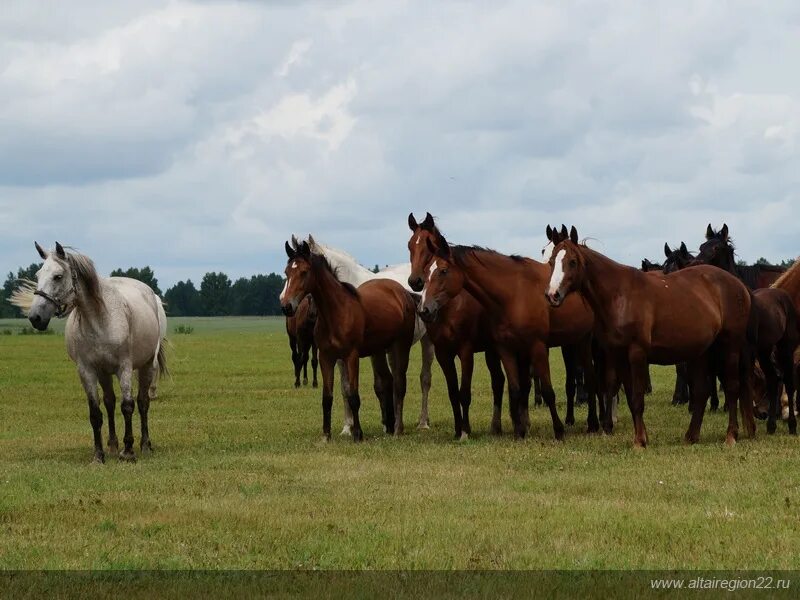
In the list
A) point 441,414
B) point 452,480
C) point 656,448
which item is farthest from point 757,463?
point 441,414

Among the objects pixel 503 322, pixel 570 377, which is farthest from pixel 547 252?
pixel 503 322

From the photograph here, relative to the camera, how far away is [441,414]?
18875 mm

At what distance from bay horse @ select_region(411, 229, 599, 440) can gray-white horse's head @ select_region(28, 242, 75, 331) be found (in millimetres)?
3797

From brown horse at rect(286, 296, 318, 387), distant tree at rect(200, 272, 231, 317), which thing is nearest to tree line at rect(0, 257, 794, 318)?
distant tree at rect(200, 272, 231, 317)

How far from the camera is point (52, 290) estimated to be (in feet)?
40.8

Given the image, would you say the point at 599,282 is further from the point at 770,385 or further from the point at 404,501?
the point at 404,501

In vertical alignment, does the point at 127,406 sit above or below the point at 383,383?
below

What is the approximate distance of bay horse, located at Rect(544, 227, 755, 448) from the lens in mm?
12625

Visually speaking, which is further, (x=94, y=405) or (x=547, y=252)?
(x=547, y=252)

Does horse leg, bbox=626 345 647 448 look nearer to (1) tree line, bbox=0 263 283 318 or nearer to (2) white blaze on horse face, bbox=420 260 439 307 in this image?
(2) white blaze on horse face, bbox=420 260 439 307

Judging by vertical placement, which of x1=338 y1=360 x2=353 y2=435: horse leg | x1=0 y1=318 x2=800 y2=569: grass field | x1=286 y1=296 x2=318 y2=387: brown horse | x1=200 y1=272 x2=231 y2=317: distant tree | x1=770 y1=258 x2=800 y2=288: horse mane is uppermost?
x1=200 y1=272 x2=231 y2=317: distant tree

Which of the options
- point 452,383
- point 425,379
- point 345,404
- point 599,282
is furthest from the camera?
point 425,379

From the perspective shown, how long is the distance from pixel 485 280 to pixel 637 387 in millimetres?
2238

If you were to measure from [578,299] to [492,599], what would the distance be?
8605 mm
